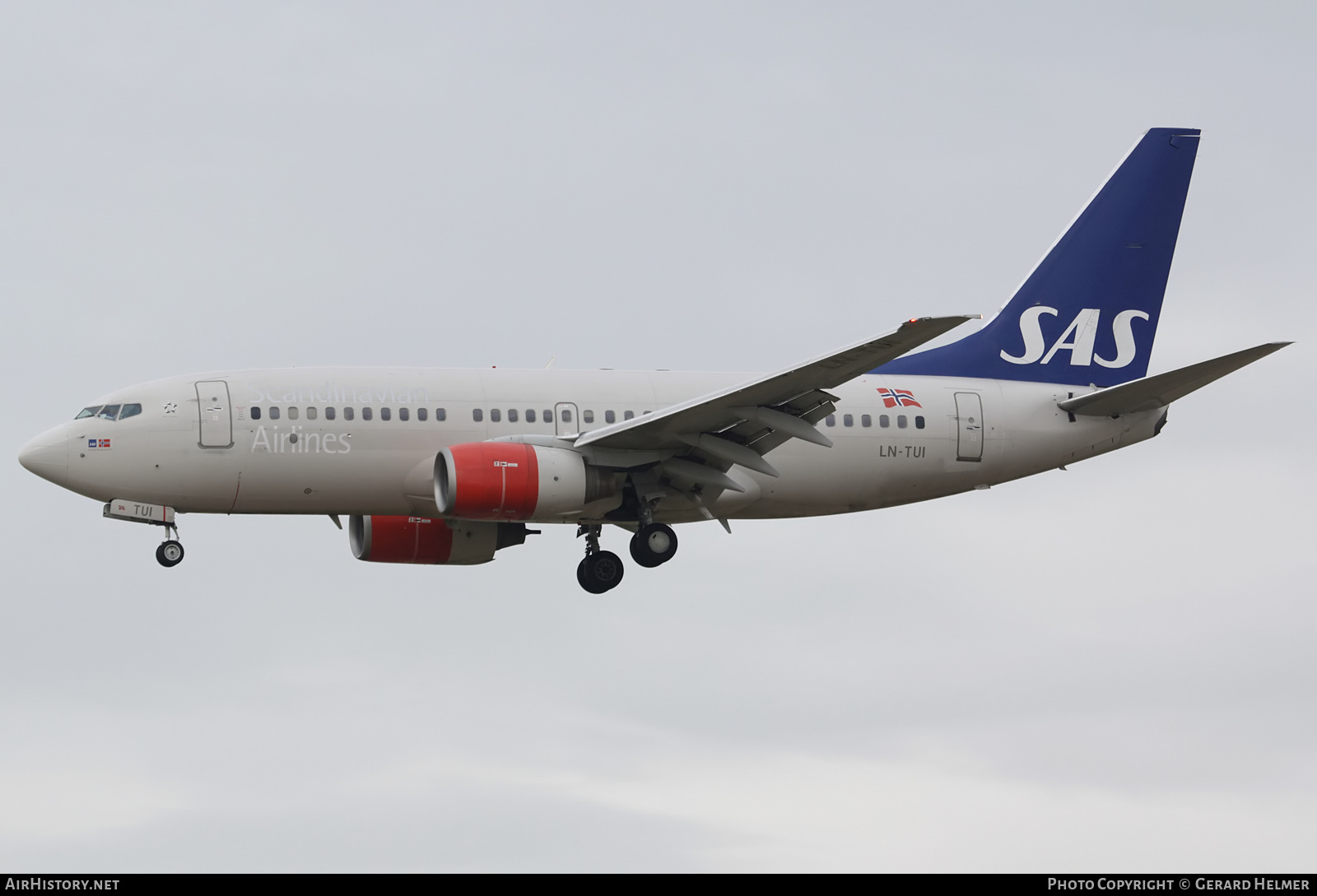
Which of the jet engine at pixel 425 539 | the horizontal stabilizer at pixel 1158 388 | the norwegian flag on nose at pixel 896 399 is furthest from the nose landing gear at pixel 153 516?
the horizontal stabilizer at pixel 1158 388

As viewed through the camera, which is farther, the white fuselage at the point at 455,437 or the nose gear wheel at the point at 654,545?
the nose gear wheel at the point at 654,545

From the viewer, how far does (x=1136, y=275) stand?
41188mm

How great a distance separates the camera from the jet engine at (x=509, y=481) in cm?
3303

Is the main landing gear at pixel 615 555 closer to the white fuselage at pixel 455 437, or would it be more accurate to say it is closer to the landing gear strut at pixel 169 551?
the white fuselage at pixel 455 437

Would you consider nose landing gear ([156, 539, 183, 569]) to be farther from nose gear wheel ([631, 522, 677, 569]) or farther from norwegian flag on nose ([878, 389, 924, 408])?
norwegian flag on nose ([878, 389, 924, 408])

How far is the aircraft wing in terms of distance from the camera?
1257 inches

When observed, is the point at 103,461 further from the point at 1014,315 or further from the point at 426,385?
the point at 1014,315

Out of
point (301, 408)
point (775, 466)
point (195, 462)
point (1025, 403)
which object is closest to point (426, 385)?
point (301, 408)

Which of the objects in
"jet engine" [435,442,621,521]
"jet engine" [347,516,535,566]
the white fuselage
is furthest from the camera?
"jet engine" [347,516,535,566]

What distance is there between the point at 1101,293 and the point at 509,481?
15438 mm

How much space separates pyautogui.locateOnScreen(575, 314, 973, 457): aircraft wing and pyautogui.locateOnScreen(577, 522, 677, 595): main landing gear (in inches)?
72.9

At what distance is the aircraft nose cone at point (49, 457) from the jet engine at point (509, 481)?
692 centimetres

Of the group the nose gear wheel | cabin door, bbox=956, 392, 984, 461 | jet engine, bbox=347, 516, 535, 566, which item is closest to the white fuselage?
cabin door, bbox=956, 392, 984, 461

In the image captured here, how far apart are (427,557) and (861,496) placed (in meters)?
9.27
